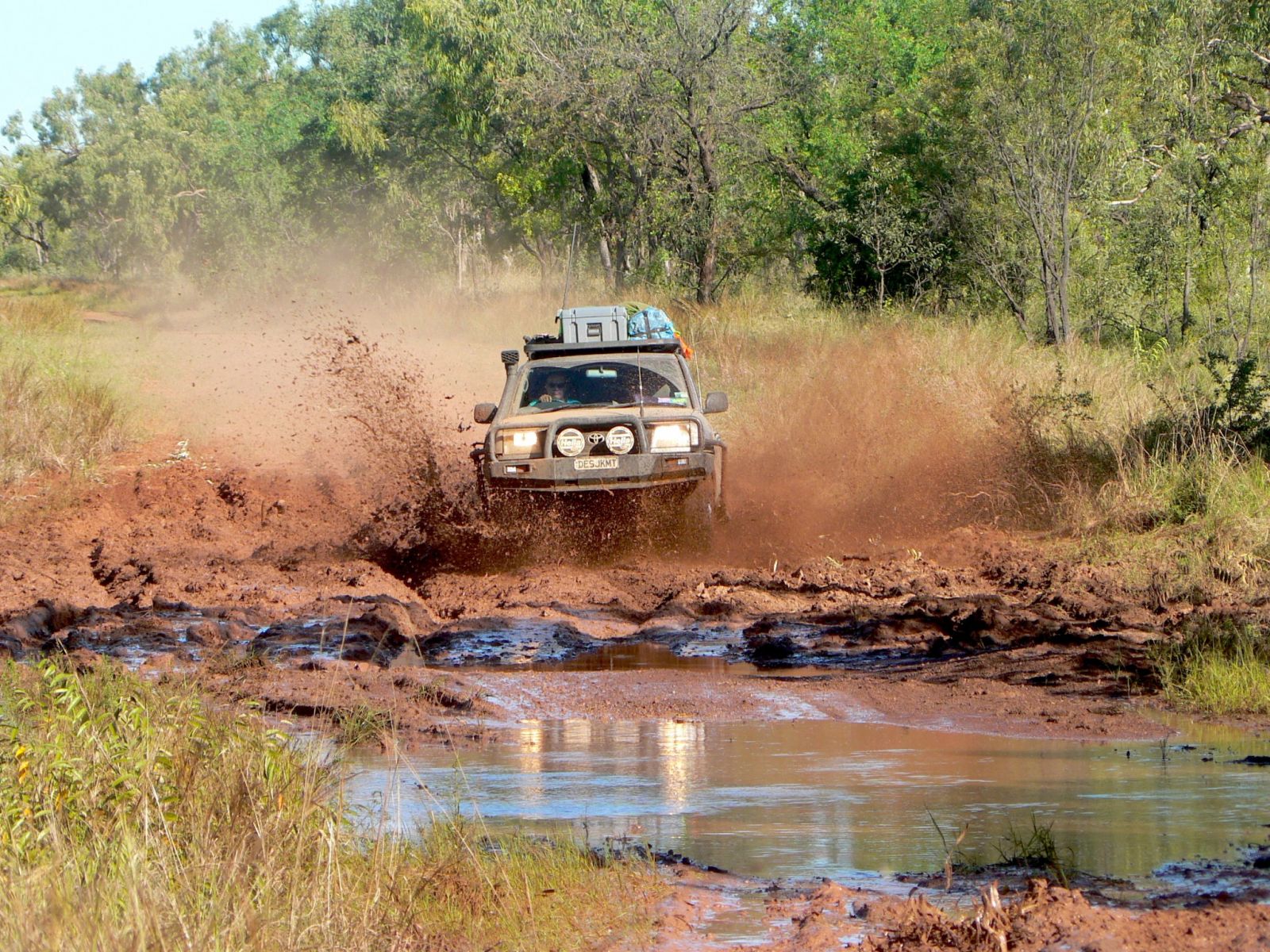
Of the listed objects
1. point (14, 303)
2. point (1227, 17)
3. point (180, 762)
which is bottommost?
point (180, 762)

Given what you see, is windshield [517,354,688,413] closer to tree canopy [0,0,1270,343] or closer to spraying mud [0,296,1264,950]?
spraying mud [0,296,1264,950]

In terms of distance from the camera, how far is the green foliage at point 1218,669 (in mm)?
7219

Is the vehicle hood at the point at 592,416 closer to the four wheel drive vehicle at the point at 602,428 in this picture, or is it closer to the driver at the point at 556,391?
the four wheel drive vehicle at the point at 602,428

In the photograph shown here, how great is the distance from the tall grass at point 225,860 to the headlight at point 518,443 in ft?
19.2

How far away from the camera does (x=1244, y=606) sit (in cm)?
910

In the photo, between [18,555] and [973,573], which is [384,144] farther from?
[973,573]

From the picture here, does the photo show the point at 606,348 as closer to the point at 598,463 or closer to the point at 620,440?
the point at 620,440

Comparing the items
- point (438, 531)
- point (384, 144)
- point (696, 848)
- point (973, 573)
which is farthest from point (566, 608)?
point (384, 144)

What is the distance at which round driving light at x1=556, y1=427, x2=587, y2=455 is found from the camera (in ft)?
35.9

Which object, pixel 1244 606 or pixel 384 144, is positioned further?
pixel 384 144

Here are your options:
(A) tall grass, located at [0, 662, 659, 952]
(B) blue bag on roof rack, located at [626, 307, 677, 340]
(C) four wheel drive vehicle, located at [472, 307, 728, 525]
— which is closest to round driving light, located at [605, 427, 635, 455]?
(C) four wheel drive vehicle, located at [472, 307, 728, 525]

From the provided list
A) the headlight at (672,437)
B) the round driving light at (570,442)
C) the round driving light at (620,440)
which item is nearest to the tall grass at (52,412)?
the round driving light at (570,442)

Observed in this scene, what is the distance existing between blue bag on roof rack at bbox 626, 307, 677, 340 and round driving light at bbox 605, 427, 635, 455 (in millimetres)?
2604

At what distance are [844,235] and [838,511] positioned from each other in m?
11.0
